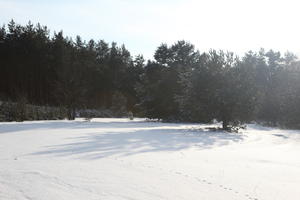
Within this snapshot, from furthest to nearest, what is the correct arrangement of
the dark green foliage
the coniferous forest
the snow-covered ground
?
the dark green foliage
the coniferous forest
the snow-covered ground

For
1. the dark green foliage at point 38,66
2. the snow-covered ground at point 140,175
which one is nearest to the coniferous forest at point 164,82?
the dark green foliage at point 38,66

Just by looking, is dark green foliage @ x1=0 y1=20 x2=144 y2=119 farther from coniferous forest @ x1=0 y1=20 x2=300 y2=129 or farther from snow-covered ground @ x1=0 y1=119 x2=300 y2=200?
snow-covered ground @ x1=0 y1=119 x2=300 y2=200

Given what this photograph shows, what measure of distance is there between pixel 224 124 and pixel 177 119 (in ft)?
36.2

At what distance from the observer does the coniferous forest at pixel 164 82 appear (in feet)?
65.5

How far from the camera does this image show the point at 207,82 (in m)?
20.3

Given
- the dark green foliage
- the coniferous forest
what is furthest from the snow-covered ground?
the dark green foliage

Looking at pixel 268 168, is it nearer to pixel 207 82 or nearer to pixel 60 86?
pixel 207 82

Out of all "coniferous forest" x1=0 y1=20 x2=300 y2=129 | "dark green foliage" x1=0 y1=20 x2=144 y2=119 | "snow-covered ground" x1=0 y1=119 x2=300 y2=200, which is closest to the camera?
"snow-covered ground" x1=0 y1=119 x2=300 y2=200

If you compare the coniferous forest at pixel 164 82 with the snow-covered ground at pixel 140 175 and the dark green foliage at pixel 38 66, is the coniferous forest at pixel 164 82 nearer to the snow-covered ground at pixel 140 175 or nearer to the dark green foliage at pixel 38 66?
the dark green foliage at pixel 38 66

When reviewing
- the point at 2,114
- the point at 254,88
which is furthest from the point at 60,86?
the point at 254,88

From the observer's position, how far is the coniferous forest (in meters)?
20.0

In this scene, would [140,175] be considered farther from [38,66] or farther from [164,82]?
[38,66]

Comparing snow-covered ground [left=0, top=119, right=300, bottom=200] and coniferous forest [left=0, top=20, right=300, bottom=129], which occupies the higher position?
coniferous forest [left=0, top=20, right=300, bottom=129]

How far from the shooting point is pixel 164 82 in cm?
3222
